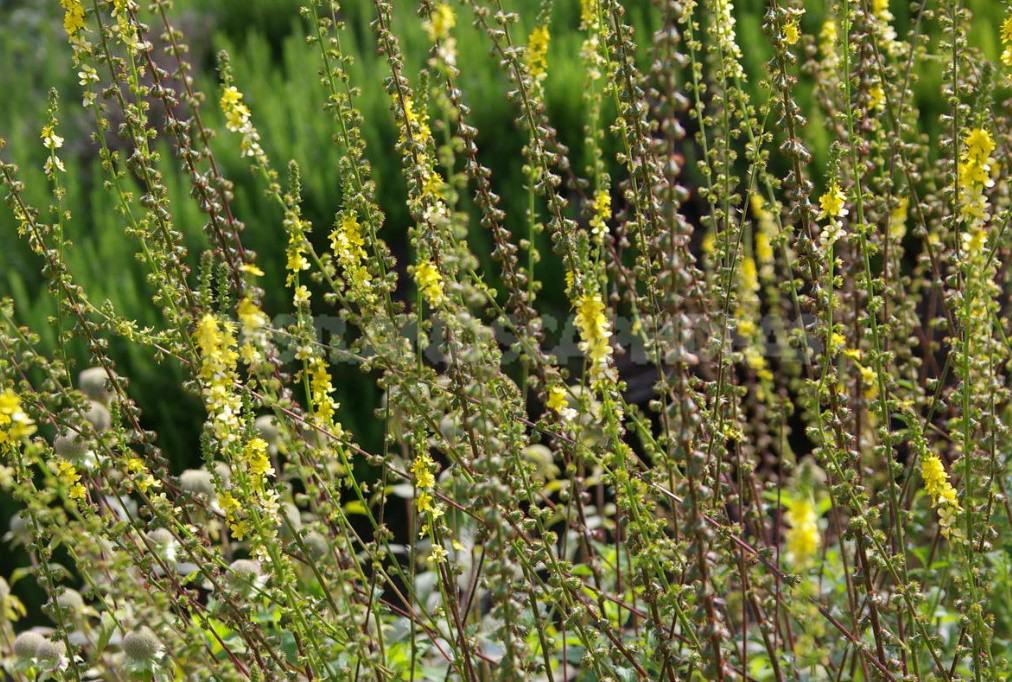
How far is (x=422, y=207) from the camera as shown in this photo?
1968 millimetres

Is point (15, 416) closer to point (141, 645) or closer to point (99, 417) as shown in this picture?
point (141, 645)

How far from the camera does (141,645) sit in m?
2.25

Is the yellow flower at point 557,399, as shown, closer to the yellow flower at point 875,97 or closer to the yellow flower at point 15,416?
the yellow flower at point 15,416

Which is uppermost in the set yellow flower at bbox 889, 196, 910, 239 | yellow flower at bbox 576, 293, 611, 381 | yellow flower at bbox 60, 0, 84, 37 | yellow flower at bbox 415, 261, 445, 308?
yellow flower at bbox 889, 196, 910, 239

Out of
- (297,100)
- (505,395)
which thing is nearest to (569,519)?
(505,395)

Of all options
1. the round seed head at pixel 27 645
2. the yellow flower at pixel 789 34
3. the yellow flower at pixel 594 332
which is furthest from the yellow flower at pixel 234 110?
the round seed head at pixel 27 645

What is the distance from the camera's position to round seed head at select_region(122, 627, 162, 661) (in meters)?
2.24

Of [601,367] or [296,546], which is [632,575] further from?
[601,367]

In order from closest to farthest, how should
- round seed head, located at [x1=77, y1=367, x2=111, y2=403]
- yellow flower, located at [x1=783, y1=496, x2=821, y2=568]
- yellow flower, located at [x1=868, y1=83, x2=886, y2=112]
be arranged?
yellow flower, located at [x1=783, y1=496, x2=821, y2=568], yellow flower, located at [x1=868, y1=83, x2=886, y2=112], round seed head, located at [x1=77, y1=367, x2=111, y2=403]

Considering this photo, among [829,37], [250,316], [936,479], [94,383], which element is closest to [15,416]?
[250,316]

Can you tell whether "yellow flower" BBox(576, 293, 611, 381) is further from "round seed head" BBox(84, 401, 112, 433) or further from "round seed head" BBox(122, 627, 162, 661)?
"round seed head" BBox(84, 401, 112, 433)

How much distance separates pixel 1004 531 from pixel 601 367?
154cm

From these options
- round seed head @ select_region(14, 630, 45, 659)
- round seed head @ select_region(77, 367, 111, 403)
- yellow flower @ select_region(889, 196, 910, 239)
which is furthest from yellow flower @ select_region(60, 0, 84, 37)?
yellow flower @ select_region(889, 196, 910, 239)

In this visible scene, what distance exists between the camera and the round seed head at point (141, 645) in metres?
2.24
